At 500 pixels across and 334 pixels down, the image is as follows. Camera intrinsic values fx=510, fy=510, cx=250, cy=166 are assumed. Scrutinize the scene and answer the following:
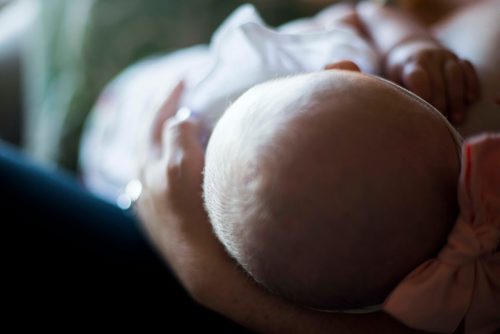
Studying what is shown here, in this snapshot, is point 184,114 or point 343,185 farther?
point 184,114

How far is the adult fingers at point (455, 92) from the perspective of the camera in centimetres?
50

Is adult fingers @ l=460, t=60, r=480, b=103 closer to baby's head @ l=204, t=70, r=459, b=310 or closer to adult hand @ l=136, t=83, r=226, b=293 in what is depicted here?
baby's head @ l=204, t=70, r=459, b=310

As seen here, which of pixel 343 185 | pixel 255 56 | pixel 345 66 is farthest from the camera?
pixel 255 56

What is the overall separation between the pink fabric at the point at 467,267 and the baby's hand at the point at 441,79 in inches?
5.4

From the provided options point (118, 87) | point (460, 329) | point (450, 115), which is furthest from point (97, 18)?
point (460, 329)

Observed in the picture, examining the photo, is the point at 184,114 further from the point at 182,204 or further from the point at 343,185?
the point at 343,185

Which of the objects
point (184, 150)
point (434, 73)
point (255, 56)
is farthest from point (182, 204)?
point (434, 73)

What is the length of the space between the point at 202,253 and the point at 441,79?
12.0 inches

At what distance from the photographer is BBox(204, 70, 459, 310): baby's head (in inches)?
14.0

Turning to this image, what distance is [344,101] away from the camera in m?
0.37

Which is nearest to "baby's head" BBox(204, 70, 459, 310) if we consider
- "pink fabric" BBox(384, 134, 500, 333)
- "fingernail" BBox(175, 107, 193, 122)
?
"pink fabric" BBox(384, 134, 500, 333)

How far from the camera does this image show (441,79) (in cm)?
50

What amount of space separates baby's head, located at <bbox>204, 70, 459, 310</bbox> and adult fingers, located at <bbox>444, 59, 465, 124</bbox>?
0.13m

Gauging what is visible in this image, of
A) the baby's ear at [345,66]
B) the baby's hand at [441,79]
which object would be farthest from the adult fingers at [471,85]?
the baby's ear at [345,66]
